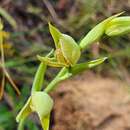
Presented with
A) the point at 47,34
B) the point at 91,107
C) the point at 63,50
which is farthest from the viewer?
the point at 47,34

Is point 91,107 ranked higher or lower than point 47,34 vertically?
lower

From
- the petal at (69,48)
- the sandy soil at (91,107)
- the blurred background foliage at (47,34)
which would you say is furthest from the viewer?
the blurred background foliage at (47,34)

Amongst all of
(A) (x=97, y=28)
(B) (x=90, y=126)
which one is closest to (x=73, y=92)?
(B) (x=90, y=126)

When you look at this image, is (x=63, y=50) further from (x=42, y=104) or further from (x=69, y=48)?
(x=42, y=104)

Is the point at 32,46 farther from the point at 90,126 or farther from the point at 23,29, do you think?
the point at 90,126

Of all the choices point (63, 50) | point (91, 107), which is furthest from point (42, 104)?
point (91, 107)

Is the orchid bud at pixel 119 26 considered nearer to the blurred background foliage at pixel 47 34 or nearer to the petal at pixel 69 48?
the petal at pixel 69 48

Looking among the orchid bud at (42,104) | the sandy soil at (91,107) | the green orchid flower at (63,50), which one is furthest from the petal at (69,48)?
the sandy soil at (91,107)
